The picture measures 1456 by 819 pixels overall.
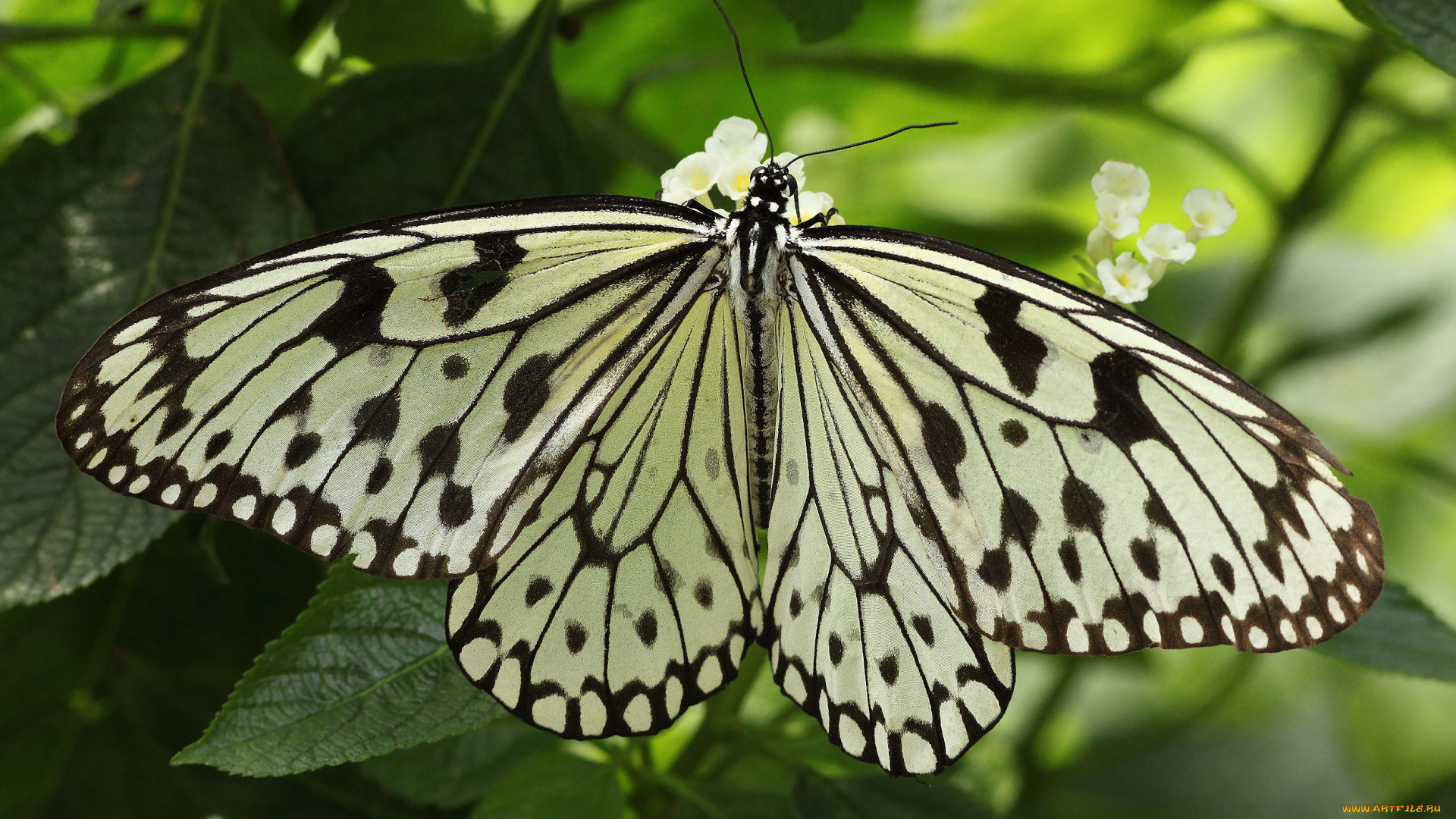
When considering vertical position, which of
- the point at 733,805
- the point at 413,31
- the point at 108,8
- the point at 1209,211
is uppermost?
the point at 413,31

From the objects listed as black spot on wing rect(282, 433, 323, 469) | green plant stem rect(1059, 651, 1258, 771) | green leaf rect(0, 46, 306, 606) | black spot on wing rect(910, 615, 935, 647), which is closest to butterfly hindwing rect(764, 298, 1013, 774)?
black spot on wing rect(910, 615, 935, 647)

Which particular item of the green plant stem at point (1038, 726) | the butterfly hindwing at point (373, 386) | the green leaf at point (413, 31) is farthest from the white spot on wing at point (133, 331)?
the green plant stem at point (1038, 726)

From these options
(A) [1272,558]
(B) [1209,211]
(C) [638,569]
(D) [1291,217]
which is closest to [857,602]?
(C) [638,569]

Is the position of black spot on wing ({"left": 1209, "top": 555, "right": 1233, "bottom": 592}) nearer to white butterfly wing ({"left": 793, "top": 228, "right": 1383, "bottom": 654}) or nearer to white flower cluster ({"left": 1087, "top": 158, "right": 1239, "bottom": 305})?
white butterfly wing ({"left": 793, "top": 228, "right": 1383, "bottom": 654})

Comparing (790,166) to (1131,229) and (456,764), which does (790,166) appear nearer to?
(1131,229)

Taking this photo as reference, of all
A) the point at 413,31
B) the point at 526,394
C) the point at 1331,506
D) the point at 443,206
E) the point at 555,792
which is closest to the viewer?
the point at 1331,506

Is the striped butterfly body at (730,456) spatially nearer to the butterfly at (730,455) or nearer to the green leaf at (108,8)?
the butterfly at (730,455)
